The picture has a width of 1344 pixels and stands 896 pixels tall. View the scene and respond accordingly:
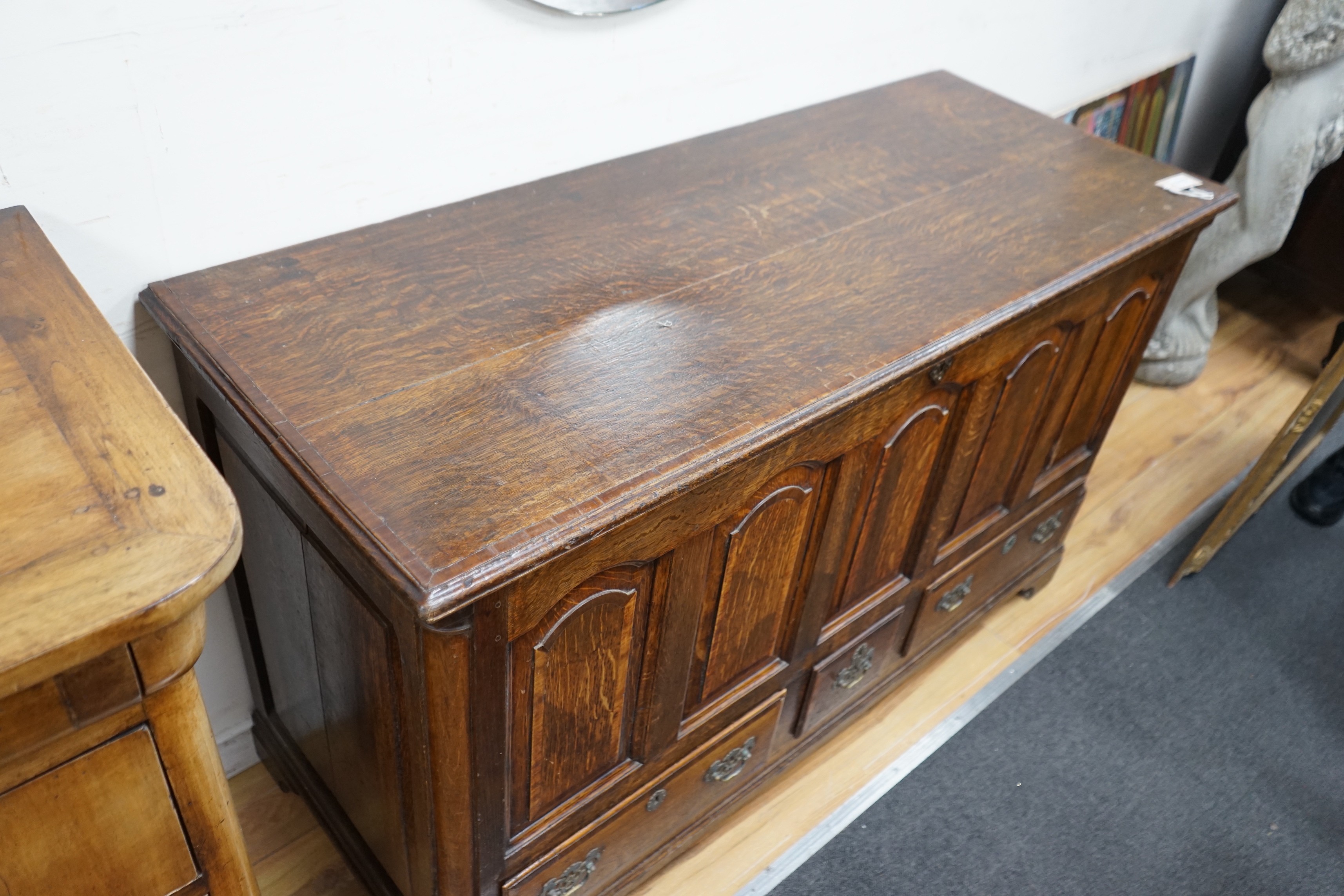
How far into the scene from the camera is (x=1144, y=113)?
8.59 feet

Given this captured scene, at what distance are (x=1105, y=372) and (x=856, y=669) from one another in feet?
2.27

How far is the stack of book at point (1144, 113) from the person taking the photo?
247cm

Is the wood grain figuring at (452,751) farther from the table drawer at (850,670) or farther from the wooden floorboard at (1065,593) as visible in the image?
the table drawer at (850,670)

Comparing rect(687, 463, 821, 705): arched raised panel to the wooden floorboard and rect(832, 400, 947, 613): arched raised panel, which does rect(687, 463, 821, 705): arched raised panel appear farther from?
the wooden floorboard

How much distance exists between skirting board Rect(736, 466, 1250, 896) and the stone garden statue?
1.95 feet

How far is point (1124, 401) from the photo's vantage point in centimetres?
288

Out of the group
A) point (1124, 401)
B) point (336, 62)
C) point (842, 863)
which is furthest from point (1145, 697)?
point (336, 62)

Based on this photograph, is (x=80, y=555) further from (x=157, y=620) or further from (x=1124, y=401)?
(x=1124, y=401)

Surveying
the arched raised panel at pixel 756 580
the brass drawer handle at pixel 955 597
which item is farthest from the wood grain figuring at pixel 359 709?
the brass drawer handle at pixel 955 597

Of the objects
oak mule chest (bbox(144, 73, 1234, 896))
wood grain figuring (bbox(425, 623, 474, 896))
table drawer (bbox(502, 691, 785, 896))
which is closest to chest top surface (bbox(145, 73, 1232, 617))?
oak mule chest (bbox(144, 73, 1234, 896))

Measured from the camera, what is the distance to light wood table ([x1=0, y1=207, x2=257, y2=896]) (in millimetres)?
674

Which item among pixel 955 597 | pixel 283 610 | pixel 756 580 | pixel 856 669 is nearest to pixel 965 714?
pixel 955 597

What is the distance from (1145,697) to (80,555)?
6.51 feet

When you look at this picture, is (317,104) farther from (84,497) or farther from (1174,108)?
(1174,108)
